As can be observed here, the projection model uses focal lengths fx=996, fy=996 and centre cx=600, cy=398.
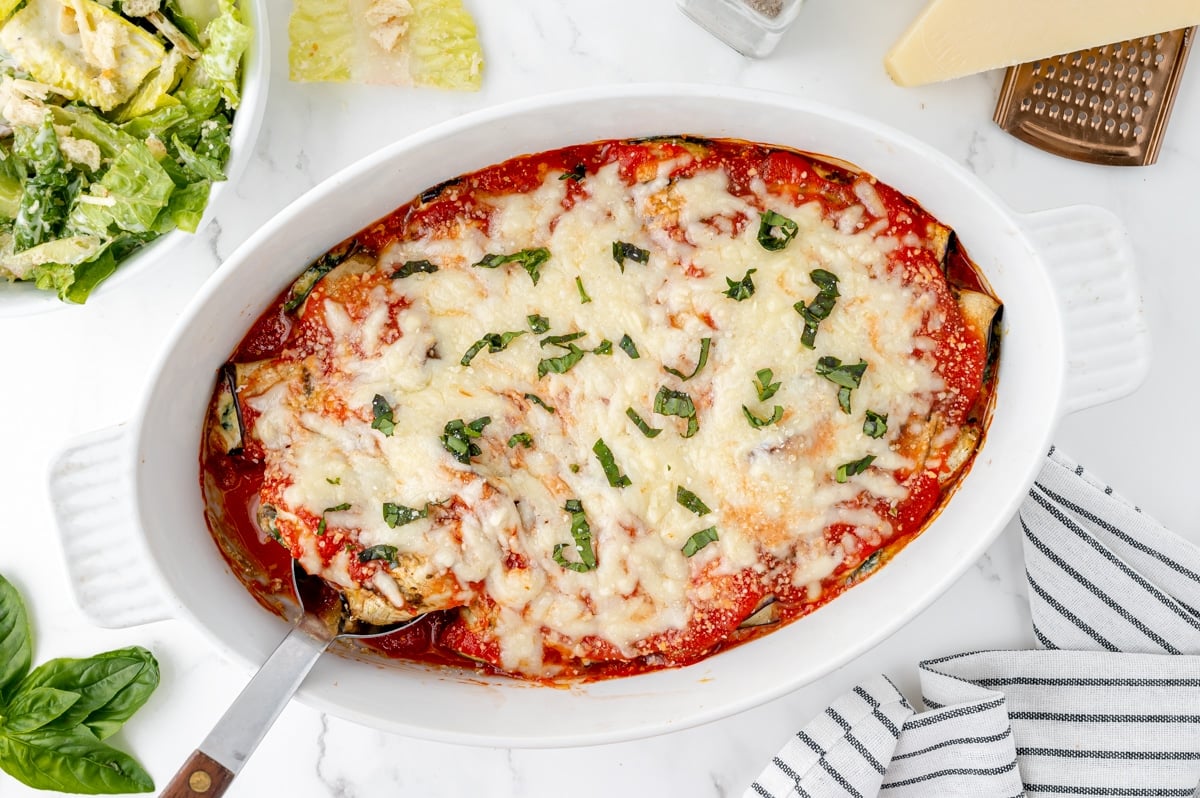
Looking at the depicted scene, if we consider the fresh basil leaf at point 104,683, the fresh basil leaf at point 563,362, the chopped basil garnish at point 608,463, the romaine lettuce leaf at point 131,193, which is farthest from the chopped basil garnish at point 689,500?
the fresh basil leaf at point 104,683

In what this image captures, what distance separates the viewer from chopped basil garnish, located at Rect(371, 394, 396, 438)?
2207 mm

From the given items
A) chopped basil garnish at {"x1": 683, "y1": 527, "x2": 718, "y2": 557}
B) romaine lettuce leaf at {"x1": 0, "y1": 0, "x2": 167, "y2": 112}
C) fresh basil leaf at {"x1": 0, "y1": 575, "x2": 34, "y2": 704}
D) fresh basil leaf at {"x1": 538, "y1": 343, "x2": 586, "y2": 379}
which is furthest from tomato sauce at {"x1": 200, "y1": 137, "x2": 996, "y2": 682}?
fresh basil leaf at {"x1": 0, "y1": 575, "x2": 34, "y2": 704}

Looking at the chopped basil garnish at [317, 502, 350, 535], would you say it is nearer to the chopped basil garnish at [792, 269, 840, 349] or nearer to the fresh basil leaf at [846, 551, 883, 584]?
the chopped basil garnish at [792, 269, 840, 349]

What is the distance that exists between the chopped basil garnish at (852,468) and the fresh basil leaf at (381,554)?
1.03m

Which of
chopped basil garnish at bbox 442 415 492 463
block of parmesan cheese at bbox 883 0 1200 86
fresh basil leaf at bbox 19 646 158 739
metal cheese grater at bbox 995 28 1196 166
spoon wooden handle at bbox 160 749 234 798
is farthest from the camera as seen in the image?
fresh basil leaf at bbox 19 646 158 739

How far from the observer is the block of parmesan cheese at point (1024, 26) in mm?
2445

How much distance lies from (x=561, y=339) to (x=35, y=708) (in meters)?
1.75

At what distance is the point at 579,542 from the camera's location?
227 cm

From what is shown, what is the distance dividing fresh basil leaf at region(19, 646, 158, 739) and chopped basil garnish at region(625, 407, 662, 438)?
5.09 feet

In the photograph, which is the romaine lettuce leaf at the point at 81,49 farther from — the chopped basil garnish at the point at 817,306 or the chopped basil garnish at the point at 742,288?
the chopped basil garnish at the point at 817,306

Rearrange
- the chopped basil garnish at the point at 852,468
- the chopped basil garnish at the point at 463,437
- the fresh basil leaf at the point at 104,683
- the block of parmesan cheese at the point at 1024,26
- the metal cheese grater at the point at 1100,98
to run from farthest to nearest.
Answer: the fresh basil leaf at the point at 104,683 < the metal cheese grater at the point at 1100,98 < the block of parmesan cheese at the point at 1024,26 < the chopped basil garnish at the point at 852,468 < the chopped basil garnish at the point at 463,437

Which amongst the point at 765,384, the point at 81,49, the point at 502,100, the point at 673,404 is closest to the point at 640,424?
the point at 673,404

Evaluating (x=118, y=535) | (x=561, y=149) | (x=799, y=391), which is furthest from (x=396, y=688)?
(x=561, y=149)

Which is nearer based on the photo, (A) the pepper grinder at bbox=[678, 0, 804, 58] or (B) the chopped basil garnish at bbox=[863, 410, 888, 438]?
(B) the chopped basil garnish at bbox=[863, 410, 888, 438]
